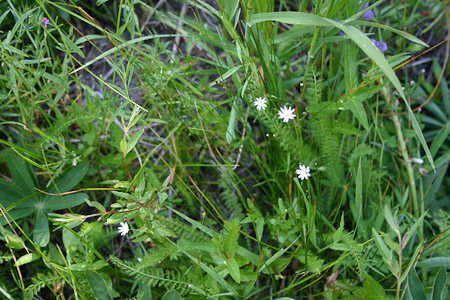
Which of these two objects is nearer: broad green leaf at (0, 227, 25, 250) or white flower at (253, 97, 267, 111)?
white flower at (253, 97, 267, 111)

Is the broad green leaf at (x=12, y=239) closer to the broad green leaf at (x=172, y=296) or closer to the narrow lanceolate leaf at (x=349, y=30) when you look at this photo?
the broad green leaf at (x=172, y=296)

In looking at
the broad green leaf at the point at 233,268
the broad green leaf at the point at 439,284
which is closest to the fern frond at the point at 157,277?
the broad green leaf at the point at 233,268

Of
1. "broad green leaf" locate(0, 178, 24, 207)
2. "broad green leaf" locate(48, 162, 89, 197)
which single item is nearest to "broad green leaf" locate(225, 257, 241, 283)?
"broad green leaf" locate(48, 162, 89, 197)

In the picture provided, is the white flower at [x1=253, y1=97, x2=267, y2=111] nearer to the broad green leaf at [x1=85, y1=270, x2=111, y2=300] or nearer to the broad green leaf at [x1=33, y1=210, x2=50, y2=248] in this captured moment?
the broad green leaf at [x1=85, y1=270, x2=111, y2=300]

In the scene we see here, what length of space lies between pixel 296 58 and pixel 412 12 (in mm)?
649

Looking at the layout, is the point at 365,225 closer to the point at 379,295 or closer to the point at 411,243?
the point at 411,243

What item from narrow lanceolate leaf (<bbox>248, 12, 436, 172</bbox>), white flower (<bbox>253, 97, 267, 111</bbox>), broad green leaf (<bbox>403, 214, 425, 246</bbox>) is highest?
narrow lanceolate leaf (<bbox>248, 12, 436, 172</bbox>)

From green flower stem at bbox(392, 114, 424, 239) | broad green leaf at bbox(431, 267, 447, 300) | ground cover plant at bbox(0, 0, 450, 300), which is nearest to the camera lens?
broad green leaf at bbox(431, 267, 447, 300)

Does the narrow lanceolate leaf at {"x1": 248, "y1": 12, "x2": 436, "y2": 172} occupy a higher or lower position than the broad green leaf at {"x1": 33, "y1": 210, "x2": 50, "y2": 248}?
higher

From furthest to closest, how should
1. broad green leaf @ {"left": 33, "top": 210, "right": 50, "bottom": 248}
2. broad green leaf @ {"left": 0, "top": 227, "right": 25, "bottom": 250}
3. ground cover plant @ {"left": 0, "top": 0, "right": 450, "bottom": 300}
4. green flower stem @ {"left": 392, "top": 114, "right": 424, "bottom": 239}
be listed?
green flower stem @ {"left": 392, "top": 114, "right": 424, "bottom": 239}, broad green leaf @ {"left": 33, "top": 210, "right": 50, "bottom": 248}, broad green leaf @ {"left": 0, "top": 227, "right": 25, "bottom": 250}, ground cover plant @ {"left": 0, "top": 0, "right": 450, "bottom": 300}

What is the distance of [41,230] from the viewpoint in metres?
1.77

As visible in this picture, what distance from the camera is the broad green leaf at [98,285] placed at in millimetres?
1492

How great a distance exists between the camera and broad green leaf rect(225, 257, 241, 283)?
1401 millimetres

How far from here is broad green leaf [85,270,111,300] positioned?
149 centimetres
